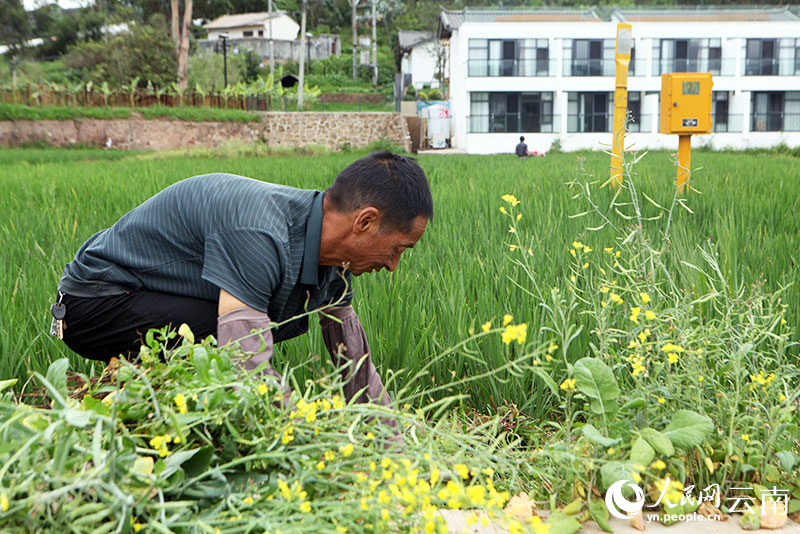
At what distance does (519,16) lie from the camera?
89.9ft

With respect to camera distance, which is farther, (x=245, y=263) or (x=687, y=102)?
(x=687, y=102)

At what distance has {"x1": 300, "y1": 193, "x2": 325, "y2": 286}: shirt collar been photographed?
5.86ft

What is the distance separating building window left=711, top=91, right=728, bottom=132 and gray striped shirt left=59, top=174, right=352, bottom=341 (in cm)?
2790

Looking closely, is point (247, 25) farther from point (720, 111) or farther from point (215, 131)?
point (720, 111)

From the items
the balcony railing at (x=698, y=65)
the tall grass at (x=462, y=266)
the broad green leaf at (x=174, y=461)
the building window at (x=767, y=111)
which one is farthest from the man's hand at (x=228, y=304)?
the building window at (x=767, y=111)

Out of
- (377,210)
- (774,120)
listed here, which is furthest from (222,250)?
(774,120)

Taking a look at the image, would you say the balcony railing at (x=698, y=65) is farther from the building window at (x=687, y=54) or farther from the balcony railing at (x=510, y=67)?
the balcony railing at (x=510, y=67)

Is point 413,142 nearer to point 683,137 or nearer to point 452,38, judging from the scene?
point 452,38

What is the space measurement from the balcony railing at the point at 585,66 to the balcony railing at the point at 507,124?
5.95ft

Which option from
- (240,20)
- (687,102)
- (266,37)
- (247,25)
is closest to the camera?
(687,102)

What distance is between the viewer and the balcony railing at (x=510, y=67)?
1000 inches

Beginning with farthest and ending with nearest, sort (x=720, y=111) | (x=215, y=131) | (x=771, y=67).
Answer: (x=720, y=111) → (x=771, y=67) → (x=215, y=131)

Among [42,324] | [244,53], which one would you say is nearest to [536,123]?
[244,53]

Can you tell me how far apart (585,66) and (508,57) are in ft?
9.38
